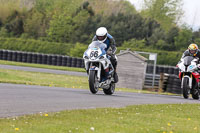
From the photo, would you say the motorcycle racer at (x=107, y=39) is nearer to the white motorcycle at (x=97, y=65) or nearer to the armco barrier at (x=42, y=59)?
the white motorcycle at (x=97, y=65)

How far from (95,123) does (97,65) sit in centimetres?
619

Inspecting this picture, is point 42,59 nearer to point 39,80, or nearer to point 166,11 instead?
point 39,80

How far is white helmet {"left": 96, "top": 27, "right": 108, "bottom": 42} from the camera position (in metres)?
13.5

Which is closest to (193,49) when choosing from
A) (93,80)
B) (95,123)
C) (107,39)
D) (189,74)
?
(189,74)

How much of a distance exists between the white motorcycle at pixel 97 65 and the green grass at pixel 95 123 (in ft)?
13.1

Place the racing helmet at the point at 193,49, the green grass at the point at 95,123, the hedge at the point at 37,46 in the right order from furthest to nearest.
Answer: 1. the hedge at the point at 37,46
2. the racing helmet at the point at 193,49
3. the green grass at the point at 95,123

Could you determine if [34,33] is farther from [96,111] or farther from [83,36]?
[96,111]

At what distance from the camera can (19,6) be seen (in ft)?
234

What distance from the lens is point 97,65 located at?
43.6ft

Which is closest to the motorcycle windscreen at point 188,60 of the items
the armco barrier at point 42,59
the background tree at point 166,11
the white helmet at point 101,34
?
the white helmet at point 101,34

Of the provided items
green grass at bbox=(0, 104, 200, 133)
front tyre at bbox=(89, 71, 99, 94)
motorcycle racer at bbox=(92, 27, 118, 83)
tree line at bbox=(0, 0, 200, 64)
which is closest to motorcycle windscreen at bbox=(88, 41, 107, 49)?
motorcycle racer at bbox=(92, 27, 118, 83)

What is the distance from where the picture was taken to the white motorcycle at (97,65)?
12.9 meters

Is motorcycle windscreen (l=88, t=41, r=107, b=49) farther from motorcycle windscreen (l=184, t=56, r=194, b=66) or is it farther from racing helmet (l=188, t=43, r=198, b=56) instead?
racing helmet (l=188, t=43, r=198, b=56)

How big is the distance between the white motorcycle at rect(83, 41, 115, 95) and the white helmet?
27 centimetres
